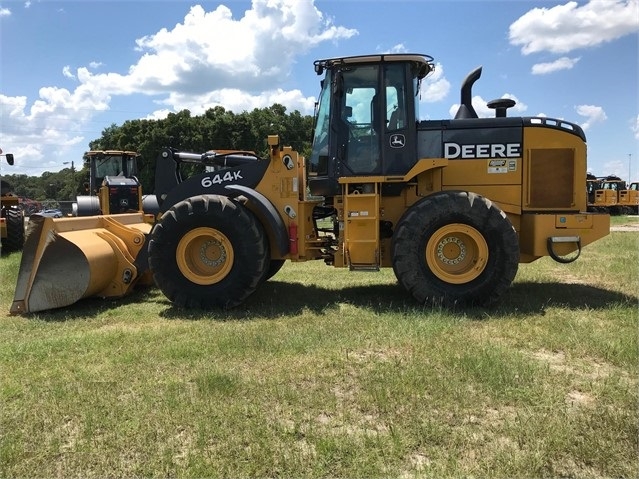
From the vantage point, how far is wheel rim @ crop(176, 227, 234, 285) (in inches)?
257

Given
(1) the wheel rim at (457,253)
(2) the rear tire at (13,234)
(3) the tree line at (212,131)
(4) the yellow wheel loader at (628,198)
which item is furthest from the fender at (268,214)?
(4) the yellow wheel loader at (628,198)

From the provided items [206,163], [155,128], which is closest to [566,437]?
[206,163]

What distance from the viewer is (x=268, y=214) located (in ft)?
21.4

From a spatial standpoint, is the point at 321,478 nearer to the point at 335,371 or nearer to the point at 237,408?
the point at 237,408

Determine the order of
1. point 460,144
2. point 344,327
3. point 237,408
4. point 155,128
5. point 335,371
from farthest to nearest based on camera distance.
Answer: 1. point 155,128
2. point 460,144
3. point 344,327
4. point 335,371
5. point 237,408

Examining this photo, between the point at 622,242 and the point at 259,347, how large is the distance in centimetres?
1284

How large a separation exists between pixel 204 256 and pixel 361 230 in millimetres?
2041

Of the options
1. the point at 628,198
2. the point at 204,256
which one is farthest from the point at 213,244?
the point at 628,198

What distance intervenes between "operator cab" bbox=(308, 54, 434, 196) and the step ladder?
366mm

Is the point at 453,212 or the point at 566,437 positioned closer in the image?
the point at 566,437

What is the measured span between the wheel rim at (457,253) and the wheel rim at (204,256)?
251cm

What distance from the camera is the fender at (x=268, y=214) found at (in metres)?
6.54

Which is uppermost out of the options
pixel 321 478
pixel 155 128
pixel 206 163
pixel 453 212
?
pixel 155 128

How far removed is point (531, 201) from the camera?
6.87 m
